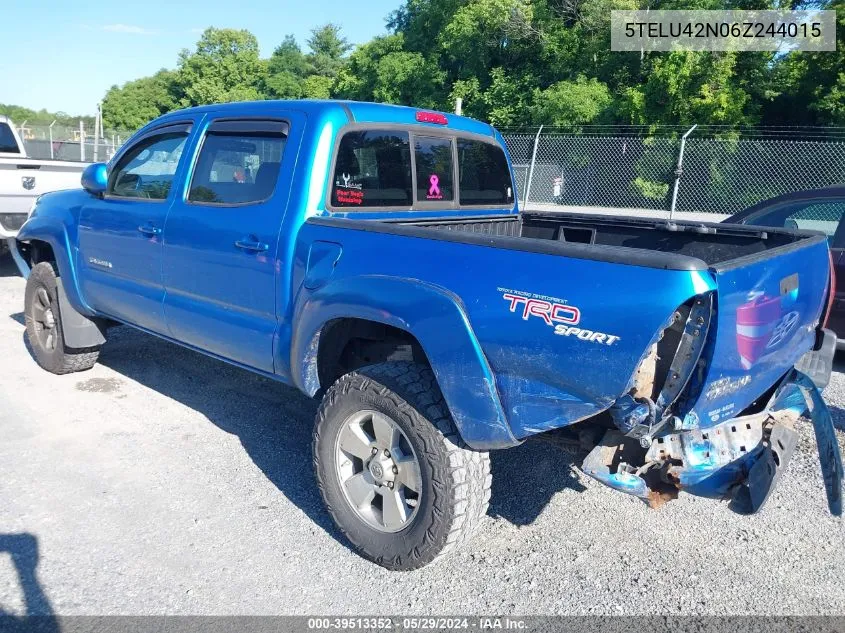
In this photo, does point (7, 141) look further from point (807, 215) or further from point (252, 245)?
point (807, 215)

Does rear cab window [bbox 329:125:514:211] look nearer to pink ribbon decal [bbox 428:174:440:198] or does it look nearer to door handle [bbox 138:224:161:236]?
pink ribbon decal [bbox 428:174:440:198]

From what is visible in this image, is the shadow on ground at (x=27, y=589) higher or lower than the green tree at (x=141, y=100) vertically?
lower

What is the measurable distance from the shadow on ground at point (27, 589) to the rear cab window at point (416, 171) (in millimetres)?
2087

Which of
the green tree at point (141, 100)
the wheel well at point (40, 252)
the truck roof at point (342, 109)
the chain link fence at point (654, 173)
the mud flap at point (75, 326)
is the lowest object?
the mud flap at point (75, 326)

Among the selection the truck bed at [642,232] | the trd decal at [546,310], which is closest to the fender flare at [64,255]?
the truck bed at [642,232]

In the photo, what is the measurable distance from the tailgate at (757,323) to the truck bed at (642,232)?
0.41 meters

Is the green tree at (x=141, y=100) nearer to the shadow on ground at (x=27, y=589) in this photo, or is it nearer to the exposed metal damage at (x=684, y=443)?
the shadow on ground at (x=27, y=589)

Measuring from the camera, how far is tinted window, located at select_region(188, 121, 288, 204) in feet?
11.7

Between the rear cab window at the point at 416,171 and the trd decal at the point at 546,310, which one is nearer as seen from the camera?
the trd decal at the point at 546,310

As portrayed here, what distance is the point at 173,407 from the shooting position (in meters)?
4.88

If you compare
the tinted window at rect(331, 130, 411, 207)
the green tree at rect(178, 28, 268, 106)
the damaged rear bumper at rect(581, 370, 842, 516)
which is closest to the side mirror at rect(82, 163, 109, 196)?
the tinted window at rect(331, 130, 411, 207)

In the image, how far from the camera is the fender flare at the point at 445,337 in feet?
8.48

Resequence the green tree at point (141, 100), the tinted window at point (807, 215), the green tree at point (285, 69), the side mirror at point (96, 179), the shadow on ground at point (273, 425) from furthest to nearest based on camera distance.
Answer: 1. the green tree at point (141, 100)
2. the green tree at point (285, 69)
3. the tinted window at point (807, 215)
4. the side mirror at point (96, 179)
5. the shadow on ground at point (273, 425)

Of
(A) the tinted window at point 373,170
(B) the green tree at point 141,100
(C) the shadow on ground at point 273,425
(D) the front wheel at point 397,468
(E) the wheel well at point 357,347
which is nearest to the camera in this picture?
(D) the front wheel at point 397,468
